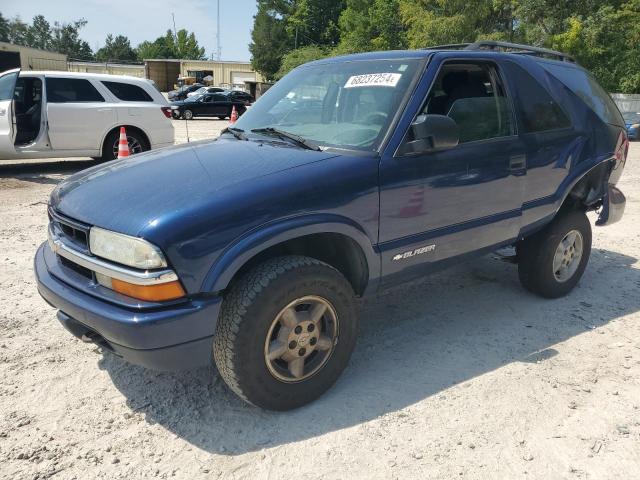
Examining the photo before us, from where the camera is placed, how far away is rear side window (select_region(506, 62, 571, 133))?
3883 millimetres

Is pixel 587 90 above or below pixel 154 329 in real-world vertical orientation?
above

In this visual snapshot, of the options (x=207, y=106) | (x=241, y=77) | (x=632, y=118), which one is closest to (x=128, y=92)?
(x=632, y=118)

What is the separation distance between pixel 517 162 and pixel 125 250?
2.70 metres

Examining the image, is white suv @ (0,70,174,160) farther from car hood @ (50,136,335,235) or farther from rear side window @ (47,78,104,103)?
car hood @ (50,136,335,235)

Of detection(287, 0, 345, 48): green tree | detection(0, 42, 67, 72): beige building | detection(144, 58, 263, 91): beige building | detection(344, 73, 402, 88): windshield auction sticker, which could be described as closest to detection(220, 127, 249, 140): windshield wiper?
detection(344, 73, 402, 88): windshield auction sticker

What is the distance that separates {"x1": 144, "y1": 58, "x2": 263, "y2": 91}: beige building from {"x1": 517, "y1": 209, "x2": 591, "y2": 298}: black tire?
71.5 m

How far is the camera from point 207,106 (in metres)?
27.8

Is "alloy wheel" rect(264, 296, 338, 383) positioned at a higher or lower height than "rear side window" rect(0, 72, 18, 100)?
lower

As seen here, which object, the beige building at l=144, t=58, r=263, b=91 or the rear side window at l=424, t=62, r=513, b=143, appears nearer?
the rear side window at l=424, t=62, r=513, b=143

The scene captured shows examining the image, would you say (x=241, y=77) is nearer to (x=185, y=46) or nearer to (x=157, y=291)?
(x=185, y=46)

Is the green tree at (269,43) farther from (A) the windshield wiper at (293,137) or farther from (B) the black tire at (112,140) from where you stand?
(A) the windshield wiper at (293,137)

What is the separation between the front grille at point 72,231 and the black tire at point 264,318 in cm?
78

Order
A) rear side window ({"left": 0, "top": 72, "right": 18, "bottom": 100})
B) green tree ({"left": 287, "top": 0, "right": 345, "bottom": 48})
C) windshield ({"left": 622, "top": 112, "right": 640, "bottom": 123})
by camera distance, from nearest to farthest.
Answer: rear side window ({"left": 0, "top": 72, "right": 18, "bottom": 100}) → windshield ({"left": 622, "top": 112, "right": 640, "bottom": 123}) → green tree ({"left": 287, "top": 0, "right": 345, "bottom": 48})

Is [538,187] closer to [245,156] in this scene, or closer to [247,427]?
[245,156]
